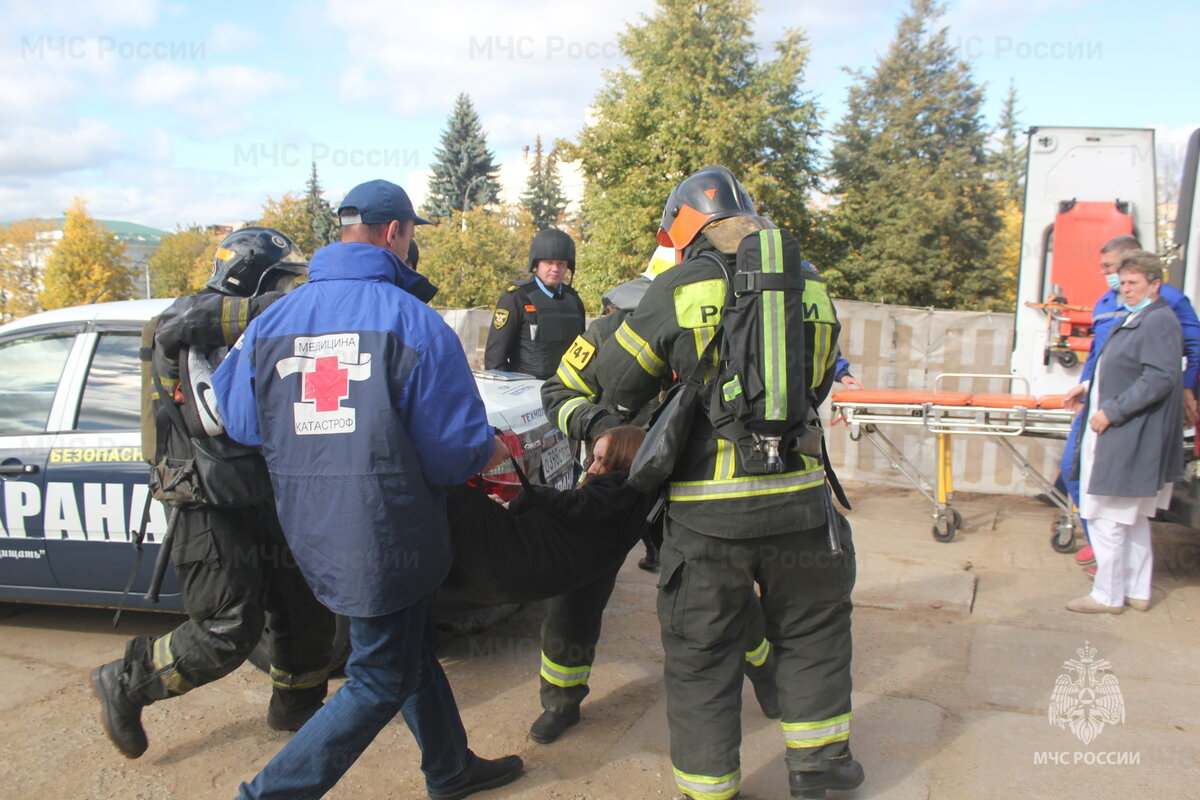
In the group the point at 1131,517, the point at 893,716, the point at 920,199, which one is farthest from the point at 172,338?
the point at 920,199

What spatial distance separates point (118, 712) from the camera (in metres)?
3.02

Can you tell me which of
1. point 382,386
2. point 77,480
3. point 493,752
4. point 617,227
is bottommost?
point 493,752

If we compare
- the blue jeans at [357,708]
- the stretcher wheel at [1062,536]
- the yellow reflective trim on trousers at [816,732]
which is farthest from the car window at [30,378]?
the stretcher wheel at [1062,536]

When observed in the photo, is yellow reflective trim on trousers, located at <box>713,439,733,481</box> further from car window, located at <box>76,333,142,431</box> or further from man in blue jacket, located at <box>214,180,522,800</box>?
car window, located at <box>76,333,142,431</box>

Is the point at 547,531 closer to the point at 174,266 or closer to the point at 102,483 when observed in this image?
the point at 102,483

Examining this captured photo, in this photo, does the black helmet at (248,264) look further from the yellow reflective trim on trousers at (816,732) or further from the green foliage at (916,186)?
the green foliage at (916,186)

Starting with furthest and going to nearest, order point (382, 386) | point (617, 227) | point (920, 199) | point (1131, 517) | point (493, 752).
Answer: point (920, 199)
point (617, 227)
point (1131, 517)
point (493, 752)
point (382, 386)

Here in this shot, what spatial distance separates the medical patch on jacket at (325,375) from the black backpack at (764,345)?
3.43ft

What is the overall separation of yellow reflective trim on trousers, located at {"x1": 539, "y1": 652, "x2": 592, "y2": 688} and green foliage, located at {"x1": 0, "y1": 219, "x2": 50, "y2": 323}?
4353 cm

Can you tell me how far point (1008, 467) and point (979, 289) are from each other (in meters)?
25.0

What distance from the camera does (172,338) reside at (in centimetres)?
297

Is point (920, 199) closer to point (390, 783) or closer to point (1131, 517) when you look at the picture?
point (1131, 517)

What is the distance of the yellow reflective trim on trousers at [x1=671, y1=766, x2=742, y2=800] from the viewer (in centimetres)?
260

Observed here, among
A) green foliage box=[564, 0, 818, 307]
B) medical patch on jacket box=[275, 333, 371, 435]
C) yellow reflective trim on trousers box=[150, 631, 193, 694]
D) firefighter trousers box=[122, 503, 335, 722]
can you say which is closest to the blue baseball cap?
medical patch on jacket box=[275, 333, 371, 435]
